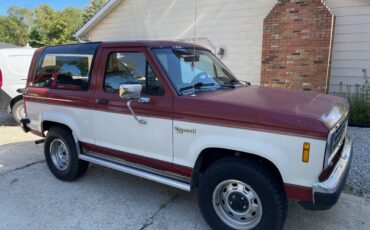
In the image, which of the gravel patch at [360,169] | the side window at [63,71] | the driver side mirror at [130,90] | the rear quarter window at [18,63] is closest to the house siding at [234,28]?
the gravel patch at [360,169]

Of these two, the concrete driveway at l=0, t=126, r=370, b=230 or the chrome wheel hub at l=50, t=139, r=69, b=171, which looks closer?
the concrete driveway at l=0, t=126, r=370, b=230

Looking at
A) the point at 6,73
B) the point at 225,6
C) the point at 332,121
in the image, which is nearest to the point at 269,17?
the point at 225,6

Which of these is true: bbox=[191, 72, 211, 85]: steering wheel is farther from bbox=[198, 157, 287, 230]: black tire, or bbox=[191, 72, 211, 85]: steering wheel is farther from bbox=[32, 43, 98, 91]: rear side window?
bbox=[32, 43, 98, 91]: rear side window

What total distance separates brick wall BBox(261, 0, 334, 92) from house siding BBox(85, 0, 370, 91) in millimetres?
461

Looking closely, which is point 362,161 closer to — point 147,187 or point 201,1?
point 147,187

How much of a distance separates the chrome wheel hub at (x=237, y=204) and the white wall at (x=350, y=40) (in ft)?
21.8

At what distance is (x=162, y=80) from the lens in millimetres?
3580

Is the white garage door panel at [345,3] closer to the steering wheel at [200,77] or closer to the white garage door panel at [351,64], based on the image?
the white garage door panel at [351,64]

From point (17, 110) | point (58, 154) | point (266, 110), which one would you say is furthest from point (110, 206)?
point (17, 110)

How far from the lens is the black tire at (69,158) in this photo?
15.4 ft

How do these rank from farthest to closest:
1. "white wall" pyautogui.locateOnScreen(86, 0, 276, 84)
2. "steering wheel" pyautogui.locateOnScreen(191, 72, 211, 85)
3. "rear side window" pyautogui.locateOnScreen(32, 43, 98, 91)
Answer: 1. "white wall" pyautogui.locateOnScreen(86, 0, 276, 84)
2. "rear side window" pyautogui.locateOnScreen(32, 43, 98, 91)
3. "steering wheel" pyautogui.locateOnScreen(191, 72, 211, 85)

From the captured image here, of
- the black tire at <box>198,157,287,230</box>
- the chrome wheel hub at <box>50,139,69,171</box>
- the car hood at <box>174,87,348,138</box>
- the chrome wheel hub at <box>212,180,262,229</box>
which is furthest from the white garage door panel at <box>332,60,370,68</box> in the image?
the chrome wheel hub at <box>50,139,69,171</box>

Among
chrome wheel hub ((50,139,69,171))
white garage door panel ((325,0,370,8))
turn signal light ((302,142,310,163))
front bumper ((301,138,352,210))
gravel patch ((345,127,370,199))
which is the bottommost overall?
gravel patch ((345,127,370,199))

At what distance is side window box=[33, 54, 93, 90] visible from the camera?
4.46 meters
